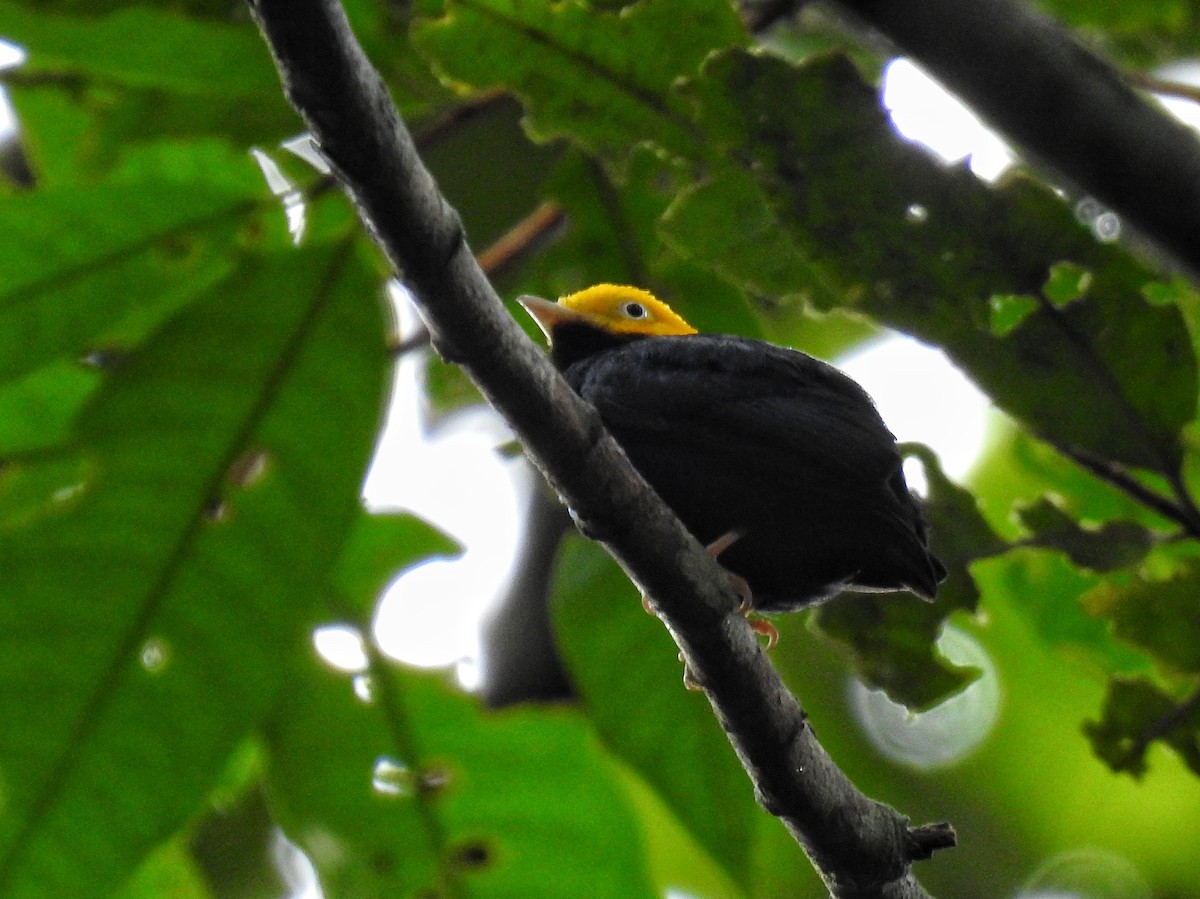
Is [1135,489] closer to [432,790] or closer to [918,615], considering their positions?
[918,615]

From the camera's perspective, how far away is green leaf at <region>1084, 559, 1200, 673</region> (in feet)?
13.3

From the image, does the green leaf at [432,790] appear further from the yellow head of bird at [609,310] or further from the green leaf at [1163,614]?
the green leaf at [1163,614]

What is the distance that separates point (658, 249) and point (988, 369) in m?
1.13

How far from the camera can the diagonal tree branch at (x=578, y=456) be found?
1969 mm

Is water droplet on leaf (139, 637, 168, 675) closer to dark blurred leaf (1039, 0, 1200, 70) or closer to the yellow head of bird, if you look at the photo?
the yellow head of bird

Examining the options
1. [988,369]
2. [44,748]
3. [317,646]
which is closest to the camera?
[44,748]

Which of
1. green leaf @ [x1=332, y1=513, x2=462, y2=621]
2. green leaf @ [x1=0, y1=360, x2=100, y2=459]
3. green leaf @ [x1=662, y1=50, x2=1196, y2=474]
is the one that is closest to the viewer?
green leaf @ [x1=662, y1=50, x2=1196, y2=474]

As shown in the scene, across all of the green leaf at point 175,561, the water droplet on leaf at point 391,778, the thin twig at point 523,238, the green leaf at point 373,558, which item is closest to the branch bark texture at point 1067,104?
the thin twig at point 523,238

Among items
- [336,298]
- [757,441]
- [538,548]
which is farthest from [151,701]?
[538,548]

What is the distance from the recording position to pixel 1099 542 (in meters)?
3.95

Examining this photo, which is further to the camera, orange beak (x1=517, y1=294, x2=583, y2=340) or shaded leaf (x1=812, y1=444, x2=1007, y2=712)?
orange beak (x1=517, y1=294, x2=583, y2=340)

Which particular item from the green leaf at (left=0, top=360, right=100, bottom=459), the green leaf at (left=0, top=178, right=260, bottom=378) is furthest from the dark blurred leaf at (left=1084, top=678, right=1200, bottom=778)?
Result: the green leaf at (left=0, top=360, right=100, bottom=459)

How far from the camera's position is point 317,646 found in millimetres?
4438

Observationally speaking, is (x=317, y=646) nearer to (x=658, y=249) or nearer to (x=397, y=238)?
(x=658, y=249)
